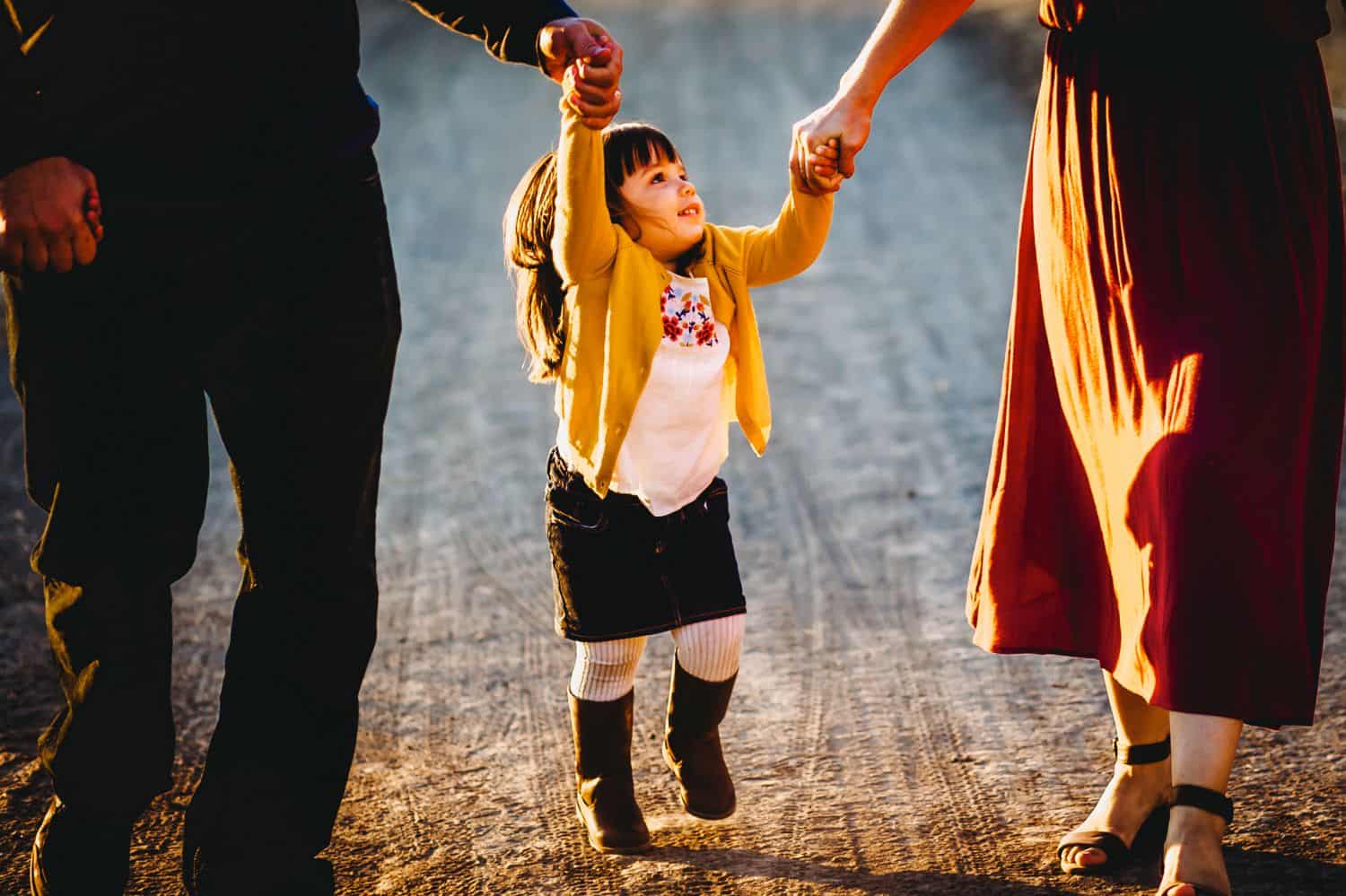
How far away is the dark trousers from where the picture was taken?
8.29 feet

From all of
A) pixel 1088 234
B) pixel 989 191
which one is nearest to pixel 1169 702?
pixel 1088 234

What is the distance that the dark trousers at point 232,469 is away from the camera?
8.29 feet

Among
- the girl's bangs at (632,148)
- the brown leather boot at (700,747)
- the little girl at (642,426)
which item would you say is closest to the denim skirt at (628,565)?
the little girl at (642,426)

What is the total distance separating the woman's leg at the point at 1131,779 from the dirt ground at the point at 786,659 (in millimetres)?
101

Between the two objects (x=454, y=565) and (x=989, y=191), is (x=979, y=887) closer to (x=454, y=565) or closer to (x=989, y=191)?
(x=454, y=565)

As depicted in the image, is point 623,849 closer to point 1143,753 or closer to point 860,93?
point 1143,753

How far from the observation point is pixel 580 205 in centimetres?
284

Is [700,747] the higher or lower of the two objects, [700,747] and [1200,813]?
the higher

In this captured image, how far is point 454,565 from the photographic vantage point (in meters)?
4.71

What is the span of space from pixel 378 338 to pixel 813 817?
126 cm

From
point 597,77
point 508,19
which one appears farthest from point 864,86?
point 508,19

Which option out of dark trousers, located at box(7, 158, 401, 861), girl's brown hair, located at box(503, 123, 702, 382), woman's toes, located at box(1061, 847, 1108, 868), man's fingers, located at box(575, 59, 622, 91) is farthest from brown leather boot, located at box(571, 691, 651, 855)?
man's fingers, located at box(575, 59, 622, 91)

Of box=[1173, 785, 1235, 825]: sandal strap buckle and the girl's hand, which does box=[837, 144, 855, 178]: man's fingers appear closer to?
the girl's hand

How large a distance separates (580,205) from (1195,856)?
4.83ft
